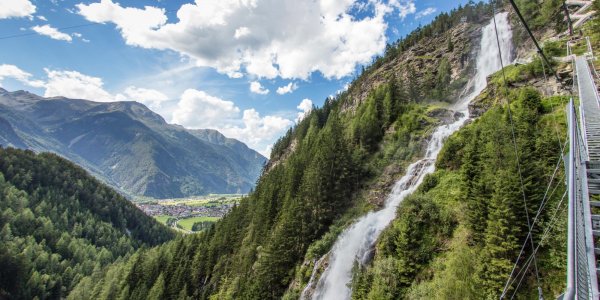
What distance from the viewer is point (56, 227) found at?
145 meters

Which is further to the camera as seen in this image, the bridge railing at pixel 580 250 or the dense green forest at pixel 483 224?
the dense green forest at pixel 483 224

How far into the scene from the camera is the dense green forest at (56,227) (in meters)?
111

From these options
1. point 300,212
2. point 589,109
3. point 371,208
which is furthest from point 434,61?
point 589,109

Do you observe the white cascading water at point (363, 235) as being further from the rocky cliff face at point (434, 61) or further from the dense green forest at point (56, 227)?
the dense green forest at point (56, 227)

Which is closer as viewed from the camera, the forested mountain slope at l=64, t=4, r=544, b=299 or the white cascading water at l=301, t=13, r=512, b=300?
the white cascading water at l=301, t=13, r=512, b=300

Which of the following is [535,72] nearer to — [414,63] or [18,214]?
[414,63]

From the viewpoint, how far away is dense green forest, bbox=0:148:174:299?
111 metres

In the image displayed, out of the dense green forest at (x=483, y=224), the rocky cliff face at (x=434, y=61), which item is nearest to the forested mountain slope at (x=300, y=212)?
the rocky cliff face at (x=434, y=61)

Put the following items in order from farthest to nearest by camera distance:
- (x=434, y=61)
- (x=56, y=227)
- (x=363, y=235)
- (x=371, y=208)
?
(x=56, y=227) < (x=434, y=61) < (x=371, y=208) < (x=363, y=235)

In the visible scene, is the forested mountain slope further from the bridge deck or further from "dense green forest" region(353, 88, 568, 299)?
the bridge deck

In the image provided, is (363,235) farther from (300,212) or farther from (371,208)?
(300,212)

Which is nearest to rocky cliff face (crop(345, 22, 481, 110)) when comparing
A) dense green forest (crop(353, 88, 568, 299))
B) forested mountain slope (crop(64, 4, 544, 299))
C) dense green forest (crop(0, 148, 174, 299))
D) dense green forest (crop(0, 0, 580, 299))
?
forested mountain slope (crop(64, 4, 544, 299))

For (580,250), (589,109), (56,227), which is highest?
(589,109)

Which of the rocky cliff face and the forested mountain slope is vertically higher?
the rocky cliff face
